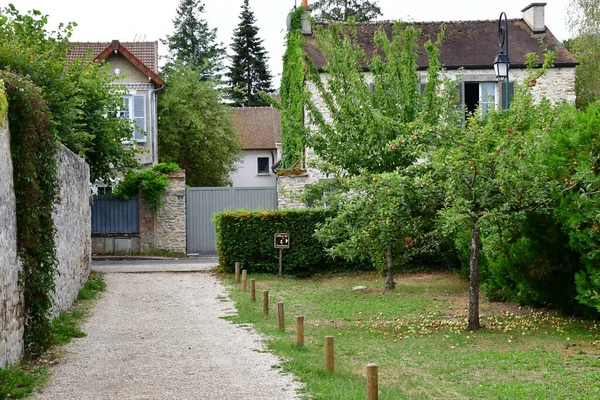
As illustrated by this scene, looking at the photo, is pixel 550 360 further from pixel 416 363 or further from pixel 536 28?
pixel 536 28

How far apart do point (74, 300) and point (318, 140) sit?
6408 mm

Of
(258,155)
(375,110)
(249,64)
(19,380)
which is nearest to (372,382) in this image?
(19,380)

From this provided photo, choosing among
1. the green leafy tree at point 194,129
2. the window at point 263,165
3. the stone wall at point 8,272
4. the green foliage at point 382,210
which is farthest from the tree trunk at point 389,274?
the window at point 263,165

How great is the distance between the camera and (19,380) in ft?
26.6

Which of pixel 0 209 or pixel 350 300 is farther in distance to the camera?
pixel 350 300

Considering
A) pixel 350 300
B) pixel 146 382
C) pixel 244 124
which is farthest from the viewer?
pixel 244 124

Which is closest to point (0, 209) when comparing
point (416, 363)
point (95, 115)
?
point (416, 363)

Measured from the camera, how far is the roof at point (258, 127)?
46.2 m

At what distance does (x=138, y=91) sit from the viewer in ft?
100

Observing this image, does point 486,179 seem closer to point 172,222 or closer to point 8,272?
point 8,272

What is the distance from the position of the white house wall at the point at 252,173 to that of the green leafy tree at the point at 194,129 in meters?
8.89

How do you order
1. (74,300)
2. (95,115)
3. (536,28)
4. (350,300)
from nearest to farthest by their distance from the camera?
A: (74,300) < (350,300) < (95,115) < (536,28)

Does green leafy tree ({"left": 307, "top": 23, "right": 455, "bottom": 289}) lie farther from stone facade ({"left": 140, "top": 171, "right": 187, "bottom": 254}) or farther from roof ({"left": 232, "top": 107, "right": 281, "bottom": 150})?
roof ({"left": 232, "top": 107, "right": 281, "bottom": 150})

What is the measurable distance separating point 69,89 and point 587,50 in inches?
901
